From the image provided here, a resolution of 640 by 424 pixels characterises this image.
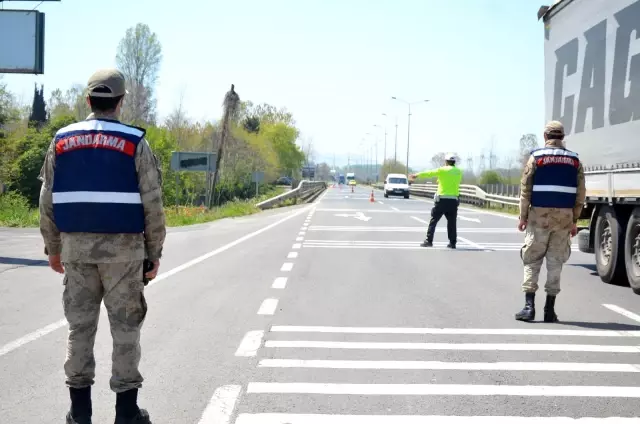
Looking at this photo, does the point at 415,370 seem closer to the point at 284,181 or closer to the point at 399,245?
the point at 399,245

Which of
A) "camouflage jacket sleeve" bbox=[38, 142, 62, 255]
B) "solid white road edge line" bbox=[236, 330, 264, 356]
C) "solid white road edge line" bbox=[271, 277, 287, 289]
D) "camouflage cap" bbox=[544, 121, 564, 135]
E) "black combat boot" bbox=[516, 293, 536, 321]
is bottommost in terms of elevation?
"solid white road edge line" bbox=[271, 277, 287, 289]

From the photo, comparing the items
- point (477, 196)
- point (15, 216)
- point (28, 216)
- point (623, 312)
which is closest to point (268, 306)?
point (623, 312)

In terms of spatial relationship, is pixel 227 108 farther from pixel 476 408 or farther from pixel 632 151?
pixel 476 408

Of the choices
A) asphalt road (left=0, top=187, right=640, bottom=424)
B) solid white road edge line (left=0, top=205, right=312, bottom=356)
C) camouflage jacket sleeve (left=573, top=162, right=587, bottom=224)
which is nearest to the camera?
asphalt road (left=0, top=187, right=640, bottom=424)

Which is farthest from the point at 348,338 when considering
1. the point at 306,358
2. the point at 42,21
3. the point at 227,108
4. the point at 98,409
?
the point at 227,108

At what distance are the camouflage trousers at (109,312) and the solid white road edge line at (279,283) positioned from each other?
17.6ft

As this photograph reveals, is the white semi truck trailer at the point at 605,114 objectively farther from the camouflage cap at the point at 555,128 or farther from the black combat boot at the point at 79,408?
the black combat boot at the point at 79,408

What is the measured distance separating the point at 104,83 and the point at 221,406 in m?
1.97

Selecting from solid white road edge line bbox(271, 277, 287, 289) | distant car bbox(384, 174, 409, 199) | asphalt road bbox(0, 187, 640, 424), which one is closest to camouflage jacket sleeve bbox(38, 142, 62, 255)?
asphalt road bbox(0, 187, 640, 424)

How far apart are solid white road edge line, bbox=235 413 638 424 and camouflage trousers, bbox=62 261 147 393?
727 mm

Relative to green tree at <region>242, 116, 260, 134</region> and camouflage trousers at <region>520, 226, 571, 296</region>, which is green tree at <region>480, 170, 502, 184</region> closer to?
green tree at <region>242, 116, 260, 134</region>

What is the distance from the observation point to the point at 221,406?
438 centimetres

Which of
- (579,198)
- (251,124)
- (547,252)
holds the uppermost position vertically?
(251,124)

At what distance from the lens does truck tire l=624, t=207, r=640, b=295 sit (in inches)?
353
